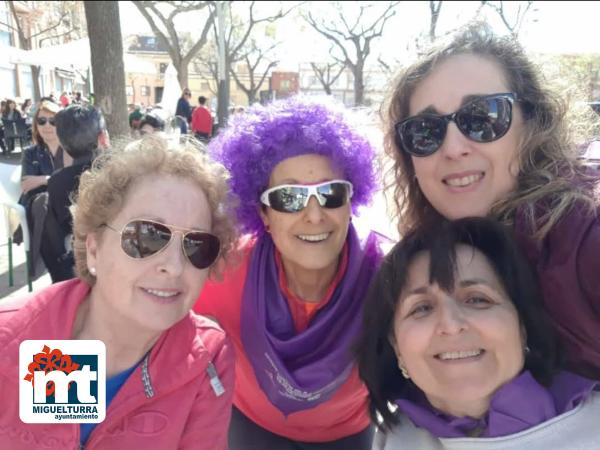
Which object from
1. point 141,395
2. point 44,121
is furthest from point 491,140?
point 44,121

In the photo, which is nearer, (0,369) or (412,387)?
(0,369)

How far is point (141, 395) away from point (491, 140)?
1471mm

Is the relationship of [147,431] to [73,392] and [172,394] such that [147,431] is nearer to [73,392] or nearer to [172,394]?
[172,394]

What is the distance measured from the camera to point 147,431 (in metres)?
1.78

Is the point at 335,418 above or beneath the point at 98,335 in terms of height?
beneath

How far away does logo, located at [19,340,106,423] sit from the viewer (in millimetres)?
1702

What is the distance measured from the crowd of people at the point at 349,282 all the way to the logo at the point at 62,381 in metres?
0.03

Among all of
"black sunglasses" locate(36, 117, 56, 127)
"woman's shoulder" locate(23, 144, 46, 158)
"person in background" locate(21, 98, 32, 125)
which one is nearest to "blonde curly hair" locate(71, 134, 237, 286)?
"woman's shoulder" locate(23, 144, 46, 158)

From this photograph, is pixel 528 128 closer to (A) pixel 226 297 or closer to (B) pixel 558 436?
(B) pixel 558 436

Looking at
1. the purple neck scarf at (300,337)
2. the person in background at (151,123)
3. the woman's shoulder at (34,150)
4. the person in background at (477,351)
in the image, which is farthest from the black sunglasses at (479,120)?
the person in background at (151,123)

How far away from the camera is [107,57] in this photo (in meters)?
6.31

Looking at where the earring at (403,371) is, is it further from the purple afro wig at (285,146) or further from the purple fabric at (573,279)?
the purple afro wig at (285,146)

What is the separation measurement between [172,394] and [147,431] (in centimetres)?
14

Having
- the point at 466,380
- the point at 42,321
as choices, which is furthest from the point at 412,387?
the point at 42,321
